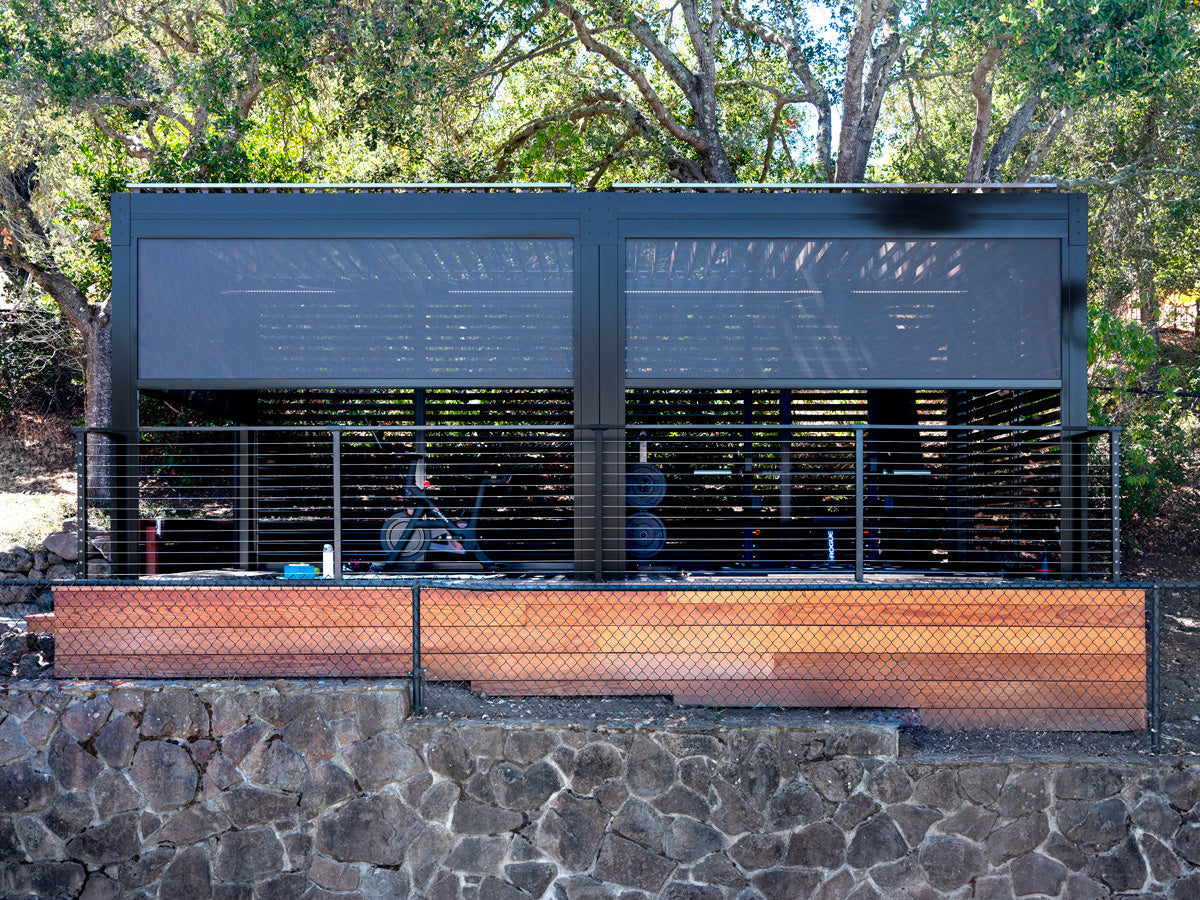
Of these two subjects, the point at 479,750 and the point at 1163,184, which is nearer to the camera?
the point at 479,750

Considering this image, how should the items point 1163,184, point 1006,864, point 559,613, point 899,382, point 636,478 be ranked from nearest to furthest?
point 1006,864
point 559,613
point 899,382
point 636,478
point 1163,184

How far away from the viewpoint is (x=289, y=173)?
12344 millimetres

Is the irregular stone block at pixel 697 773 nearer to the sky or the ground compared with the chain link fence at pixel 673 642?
nearer to the ground

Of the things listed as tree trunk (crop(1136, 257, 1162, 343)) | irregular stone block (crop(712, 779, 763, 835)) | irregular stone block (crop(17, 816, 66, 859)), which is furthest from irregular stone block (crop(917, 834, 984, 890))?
tree trunk (crop(1136, 257, 1162, 343))

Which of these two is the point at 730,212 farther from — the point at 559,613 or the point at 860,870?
the point at 860,870

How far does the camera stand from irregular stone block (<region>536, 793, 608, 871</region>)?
5.45 meters

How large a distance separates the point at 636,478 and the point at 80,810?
3.89 meters

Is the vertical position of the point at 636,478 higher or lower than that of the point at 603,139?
lower

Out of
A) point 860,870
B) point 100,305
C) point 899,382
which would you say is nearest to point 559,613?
point 860,870

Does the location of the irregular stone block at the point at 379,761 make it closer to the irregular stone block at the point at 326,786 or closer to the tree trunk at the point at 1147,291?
the irregular stone block at the point at 326,786

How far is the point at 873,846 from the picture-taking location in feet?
17.7

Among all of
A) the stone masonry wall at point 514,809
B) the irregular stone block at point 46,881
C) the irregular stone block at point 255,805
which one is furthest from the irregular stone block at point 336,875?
the irregular stone block at point 46,881

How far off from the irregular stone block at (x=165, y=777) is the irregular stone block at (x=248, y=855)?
0.33 m

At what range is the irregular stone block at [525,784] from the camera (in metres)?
5.45
